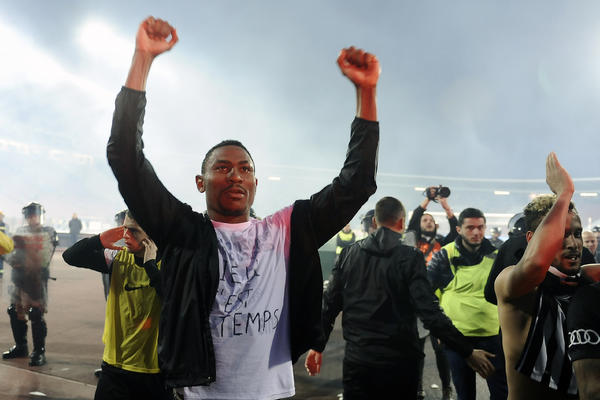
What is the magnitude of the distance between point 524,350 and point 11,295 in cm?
689

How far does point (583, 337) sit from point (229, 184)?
155cm

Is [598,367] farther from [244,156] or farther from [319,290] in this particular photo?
[244,156]

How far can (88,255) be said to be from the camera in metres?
3.38

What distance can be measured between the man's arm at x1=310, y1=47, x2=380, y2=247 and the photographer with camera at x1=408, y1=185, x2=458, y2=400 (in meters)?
3.86

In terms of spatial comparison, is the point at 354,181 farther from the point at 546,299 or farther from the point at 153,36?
the point at 546,299

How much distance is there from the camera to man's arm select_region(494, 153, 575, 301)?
220cm

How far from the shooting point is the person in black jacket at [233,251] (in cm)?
156

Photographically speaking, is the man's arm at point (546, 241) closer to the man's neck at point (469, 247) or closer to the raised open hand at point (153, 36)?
the raised open hand at point (153, 36)

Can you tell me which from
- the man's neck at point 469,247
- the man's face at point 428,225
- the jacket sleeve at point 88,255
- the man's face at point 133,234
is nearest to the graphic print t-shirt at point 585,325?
Answer: the man's face at point 133,234

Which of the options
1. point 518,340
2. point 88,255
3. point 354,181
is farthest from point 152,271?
point 518,340

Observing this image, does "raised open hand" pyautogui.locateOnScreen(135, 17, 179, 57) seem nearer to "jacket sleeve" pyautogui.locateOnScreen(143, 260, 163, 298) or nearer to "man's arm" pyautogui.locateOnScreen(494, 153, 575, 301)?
"jacket sleeve" pyautogui.locateOnScreen(143, 260, 163, 298)

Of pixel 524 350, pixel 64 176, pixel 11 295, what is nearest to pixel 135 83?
pixel 524 350

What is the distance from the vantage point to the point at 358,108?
5.75 ft

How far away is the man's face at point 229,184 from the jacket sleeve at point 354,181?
30cm
